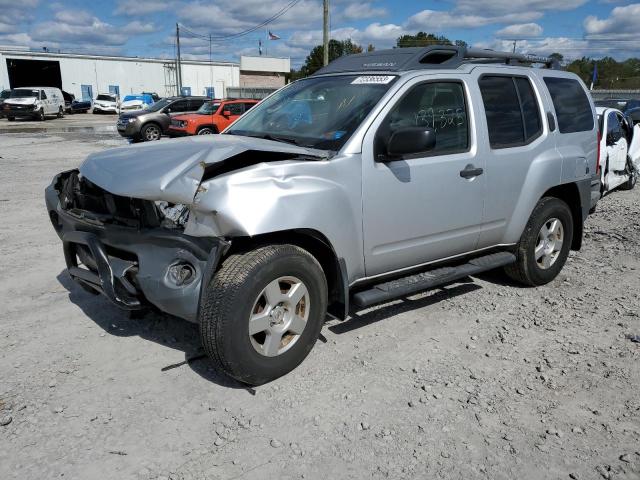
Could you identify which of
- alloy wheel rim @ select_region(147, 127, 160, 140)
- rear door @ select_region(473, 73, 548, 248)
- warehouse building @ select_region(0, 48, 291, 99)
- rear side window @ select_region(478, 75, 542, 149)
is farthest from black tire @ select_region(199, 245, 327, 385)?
warehouse building @ select_region(0, 48, 291, 99)

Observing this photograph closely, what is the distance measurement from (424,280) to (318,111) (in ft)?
4.94

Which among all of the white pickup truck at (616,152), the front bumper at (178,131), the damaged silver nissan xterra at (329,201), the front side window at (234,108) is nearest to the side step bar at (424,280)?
the damaged silver nissan xterra at (329,201)

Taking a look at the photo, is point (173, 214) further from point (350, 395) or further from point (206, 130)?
point (206, 130)

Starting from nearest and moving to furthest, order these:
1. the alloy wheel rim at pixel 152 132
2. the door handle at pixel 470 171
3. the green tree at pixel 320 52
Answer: the door handle at pixel 470 171, the alloy wheel rim at pixel 152 132, the green tree at pixel 320 52

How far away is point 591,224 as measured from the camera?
791cm

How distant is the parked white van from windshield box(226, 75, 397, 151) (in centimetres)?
3351

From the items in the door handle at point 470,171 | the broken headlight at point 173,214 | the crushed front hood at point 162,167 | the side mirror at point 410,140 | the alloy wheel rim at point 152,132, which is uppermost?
the side mirror at point 410,140

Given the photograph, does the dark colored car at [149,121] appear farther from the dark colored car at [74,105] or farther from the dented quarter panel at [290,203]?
the dark colored car at [74,105]

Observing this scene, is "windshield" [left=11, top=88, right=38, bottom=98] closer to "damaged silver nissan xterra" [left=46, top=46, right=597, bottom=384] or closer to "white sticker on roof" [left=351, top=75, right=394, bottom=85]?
"damaged silver nissan xterra" [left=46, top=46, right=597, bottom=384]

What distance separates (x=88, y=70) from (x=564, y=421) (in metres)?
61.1

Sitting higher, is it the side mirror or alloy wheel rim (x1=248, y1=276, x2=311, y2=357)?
the side mirror

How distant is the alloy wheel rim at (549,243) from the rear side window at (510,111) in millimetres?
871

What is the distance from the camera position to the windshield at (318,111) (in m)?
3.83

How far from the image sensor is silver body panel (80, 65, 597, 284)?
3.08m
